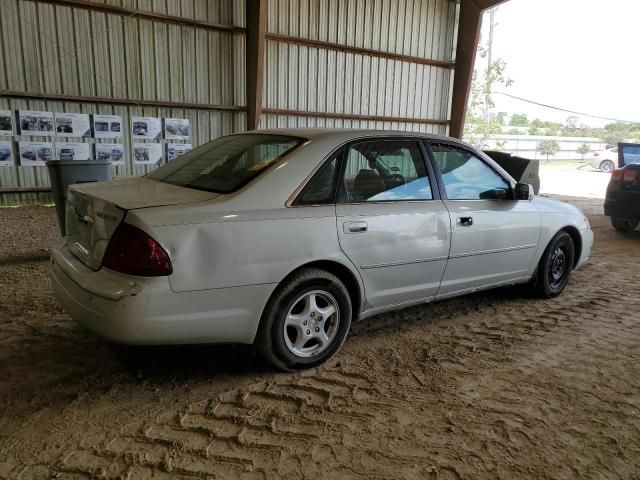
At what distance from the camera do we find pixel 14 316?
3.88 metres

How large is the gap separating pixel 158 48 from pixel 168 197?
888cm

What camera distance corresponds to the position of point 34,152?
369 inches

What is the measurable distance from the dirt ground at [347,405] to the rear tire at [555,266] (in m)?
0.57

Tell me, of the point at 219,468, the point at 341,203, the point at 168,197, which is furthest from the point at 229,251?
the point at 219,468

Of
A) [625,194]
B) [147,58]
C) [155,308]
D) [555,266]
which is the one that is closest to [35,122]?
[147,58]

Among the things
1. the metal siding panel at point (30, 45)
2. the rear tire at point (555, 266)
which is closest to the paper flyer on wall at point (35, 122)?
the metal siding panel at point (30, 45)

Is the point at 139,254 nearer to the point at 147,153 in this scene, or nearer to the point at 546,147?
the point at 147,153

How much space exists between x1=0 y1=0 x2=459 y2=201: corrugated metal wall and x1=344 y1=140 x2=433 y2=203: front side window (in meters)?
8.32

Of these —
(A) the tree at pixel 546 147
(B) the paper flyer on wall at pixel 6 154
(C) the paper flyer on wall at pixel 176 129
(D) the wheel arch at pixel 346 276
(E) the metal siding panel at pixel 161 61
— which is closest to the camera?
(D) the wheel arch at pixel 346 276

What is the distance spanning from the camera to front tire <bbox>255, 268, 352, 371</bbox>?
9.39ft

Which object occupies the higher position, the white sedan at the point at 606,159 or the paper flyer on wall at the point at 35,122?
the paper flyer on wall at the point at 35,122

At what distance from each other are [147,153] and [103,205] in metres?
8.54

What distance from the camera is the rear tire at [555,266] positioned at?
15.0ft

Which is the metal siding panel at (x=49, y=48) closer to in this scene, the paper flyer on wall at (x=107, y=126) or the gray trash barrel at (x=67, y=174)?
the paper flyer on wall at (x=107, y=126)
